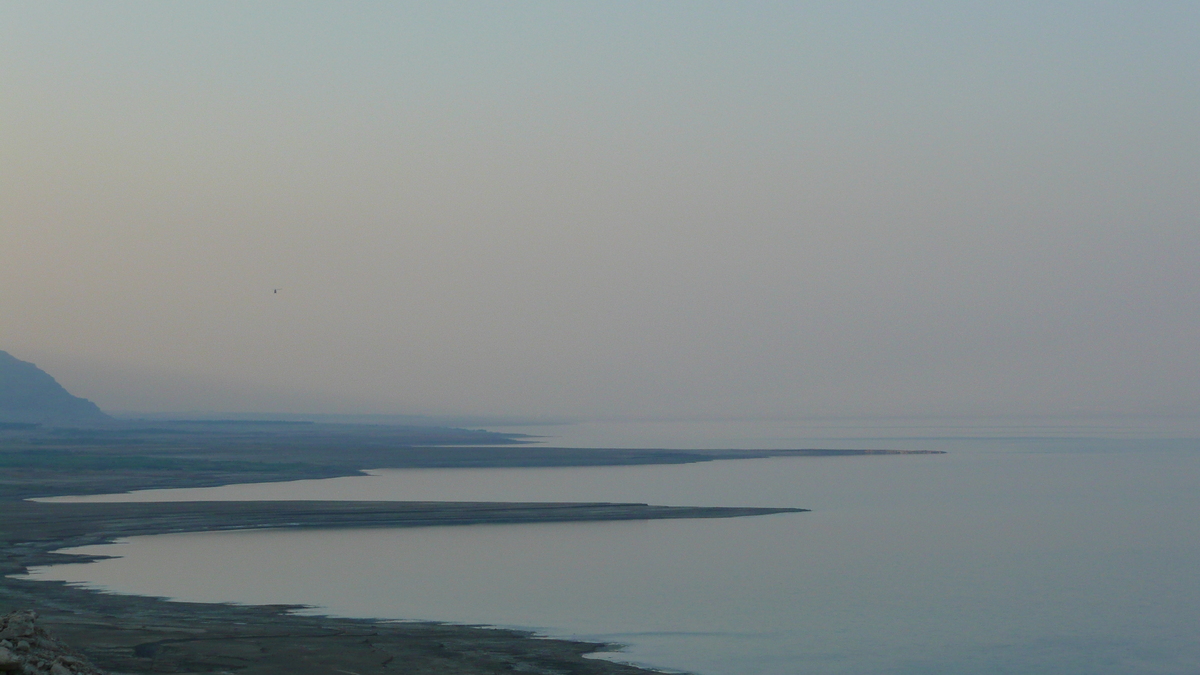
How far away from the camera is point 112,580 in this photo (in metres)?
33.8

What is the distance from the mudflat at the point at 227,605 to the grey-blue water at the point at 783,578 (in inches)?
75.5

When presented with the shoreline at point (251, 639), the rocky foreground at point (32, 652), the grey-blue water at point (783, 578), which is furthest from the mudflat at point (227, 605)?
the rocky foreground at point (32, 652)

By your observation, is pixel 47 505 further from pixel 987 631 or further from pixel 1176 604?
pixel 1176 604

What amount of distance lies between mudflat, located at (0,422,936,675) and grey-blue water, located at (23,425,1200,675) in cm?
192

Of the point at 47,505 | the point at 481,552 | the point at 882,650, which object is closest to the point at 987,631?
the point at 882,650

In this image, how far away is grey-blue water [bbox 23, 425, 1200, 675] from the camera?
26.8m

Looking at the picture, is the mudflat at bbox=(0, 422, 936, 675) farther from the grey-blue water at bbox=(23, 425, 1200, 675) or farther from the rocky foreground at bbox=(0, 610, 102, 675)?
the rocky foreground at bbox=(0, 610, 102, 675)

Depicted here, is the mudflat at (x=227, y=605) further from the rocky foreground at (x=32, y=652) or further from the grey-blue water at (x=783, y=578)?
the rocky foreground at (x=32, y=652)

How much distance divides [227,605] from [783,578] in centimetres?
1658

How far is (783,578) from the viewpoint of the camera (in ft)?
122

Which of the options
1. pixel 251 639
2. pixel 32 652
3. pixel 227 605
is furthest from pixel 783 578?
pixel 32 652

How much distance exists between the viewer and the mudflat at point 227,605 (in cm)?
2261

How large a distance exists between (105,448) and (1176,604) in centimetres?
10302

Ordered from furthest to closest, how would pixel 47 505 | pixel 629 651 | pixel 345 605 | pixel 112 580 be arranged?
1. pixel 47 505
2. pixel 112 580
3. pixel 345 605
4. pixel 629 651
